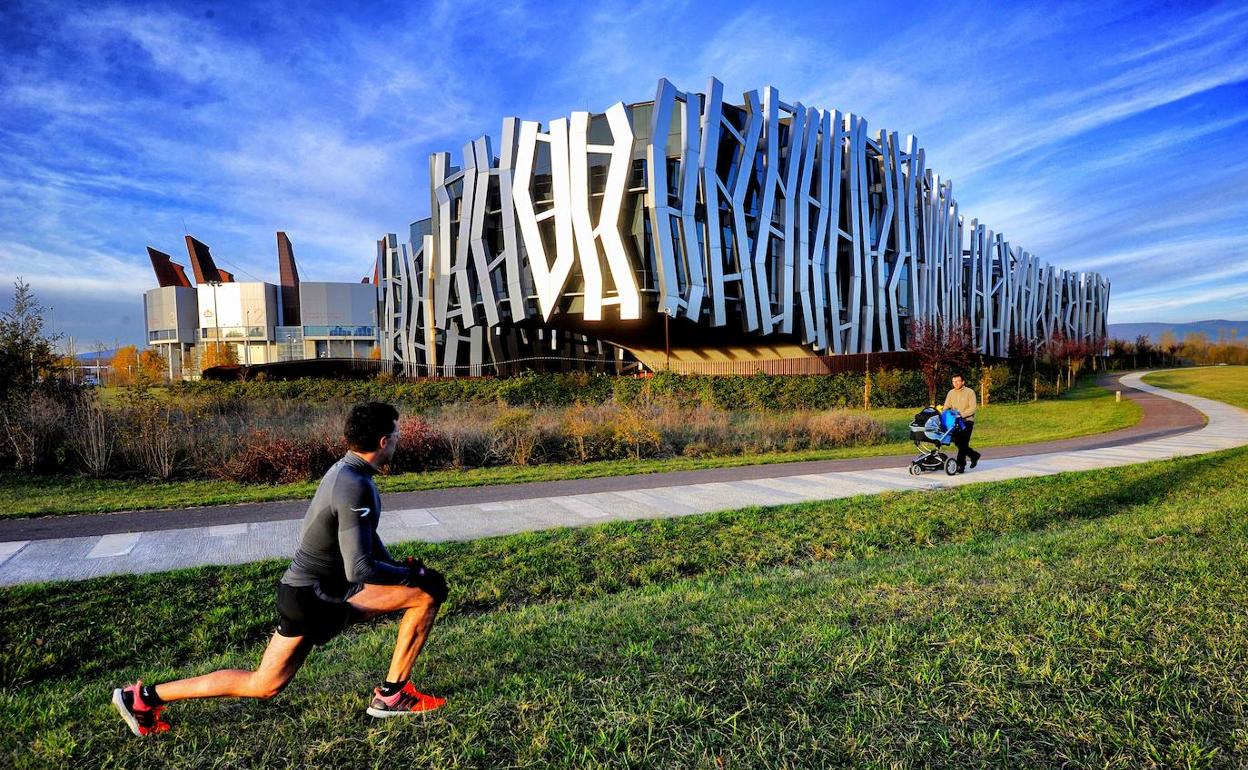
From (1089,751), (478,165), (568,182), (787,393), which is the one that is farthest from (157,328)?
(1089,751)

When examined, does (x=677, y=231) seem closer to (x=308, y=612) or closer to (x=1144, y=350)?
(x=308, y=612)

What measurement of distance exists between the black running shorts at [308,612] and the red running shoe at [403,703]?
444 mm

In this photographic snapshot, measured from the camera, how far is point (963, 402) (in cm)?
1189

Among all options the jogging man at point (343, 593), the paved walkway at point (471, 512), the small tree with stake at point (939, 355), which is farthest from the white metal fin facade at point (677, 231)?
the jogging man at point (343, 593)

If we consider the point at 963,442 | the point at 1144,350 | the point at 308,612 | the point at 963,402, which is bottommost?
the point at 963,442

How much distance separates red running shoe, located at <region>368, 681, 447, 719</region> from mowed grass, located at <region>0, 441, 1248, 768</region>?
0.06 m

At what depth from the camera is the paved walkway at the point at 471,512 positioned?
21.9 ft

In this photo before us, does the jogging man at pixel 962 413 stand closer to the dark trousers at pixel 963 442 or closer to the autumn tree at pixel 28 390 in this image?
the dark trousers at pixel 963 442

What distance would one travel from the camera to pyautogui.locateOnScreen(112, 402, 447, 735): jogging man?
3.00 m

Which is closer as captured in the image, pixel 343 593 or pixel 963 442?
pixel 343 593

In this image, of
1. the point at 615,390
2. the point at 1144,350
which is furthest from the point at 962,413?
the point at 1144,350

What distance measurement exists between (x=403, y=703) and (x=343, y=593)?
625 mm

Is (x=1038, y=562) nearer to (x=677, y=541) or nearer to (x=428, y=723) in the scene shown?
(x=677, y=541)

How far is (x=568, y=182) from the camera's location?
29.7m
